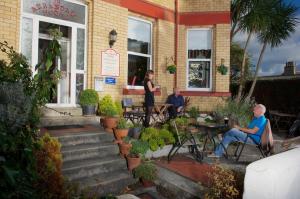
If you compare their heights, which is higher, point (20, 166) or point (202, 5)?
point (202, 5)

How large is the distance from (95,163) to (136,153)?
3.15 ft

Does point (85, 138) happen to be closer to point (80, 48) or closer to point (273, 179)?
point (80, 48)

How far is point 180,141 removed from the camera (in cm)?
754

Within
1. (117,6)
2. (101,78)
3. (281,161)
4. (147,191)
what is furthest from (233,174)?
(117,6)

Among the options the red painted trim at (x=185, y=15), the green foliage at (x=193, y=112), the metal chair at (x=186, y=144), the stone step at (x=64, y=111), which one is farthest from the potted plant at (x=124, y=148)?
the red painted trim at (x=185, y=15)

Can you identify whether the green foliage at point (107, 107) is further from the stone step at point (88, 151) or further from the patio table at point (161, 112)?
the patio table at point (161, 112)

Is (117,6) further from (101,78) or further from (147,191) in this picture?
(147,191)

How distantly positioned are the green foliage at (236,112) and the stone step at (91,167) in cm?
472

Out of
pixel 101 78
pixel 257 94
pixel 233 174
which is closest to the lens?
pixel 233 174

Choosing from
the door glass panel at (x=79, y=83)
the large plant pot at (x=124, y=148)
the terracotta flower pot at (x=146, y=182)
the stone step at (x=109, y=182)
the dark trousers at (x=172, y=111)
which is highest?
the door glass panel at (x=79, y=83)

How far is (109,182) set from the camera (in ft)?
19.2

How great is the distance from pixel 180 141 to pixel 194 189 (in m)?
1.84

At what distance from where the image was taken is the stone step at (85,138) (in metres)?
6.38

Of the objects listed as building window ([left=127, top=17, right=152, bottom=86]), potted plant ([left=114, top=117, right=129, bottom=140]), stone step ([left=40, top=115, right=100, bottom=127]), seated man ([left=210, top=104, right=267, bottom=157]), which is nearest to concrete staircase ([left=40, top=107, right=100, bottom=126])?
stone step ([left=40, top=115, right=100, bottom=127])
